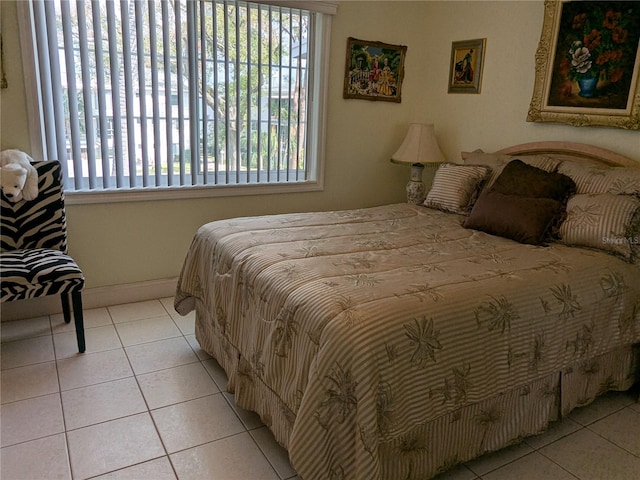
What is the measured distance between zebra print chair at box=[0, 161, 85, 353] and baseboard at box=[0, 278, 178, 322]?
7.6 inches

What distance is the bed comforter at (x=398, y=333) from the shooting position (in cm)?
146

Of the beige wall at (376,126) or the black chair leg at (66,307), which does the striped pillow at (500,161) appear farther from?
the black chair leg at (66,307)

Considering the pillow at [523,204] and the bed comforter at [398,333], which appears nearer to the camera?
the bed comforter at [398,333]

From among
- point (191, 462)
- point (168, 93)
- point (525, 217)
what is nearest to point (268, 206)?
point (168, 93)

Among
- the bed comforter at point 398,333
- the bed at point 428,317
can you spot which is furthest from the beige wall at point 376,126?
the bed comforter at point 398,333

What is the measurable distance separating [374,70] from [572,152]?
5.37 feet

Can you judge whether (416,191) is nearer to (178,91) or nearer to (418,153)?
(418,153)

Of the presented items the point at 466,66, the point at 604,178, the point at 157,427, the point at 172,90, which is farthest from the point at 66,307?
the point at 466,66

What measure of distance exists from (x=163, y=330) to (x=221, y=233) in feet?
2.87

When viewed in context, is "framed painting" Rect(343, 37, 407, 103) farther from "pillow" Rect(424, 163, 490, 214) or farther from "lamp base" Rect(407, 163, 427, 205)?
"pillow" Rect(424, 163, 490, 214)

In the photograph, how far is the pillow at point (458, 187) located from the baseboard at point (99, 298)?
6.33 ft

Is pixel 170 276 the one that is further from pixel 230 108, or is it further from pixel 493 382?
pixel 493 382

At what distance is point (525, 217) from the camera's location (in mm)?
2412

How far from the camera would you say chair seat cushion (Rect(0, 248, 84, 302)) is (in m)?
2.31
